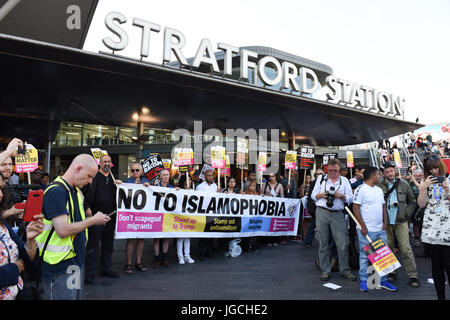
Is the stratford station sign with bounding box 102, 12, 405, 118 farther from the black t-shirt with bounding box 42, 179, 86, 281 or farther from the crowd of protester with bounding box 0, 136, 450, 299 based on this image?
the black t-shirt with bounding box 42, 179, 86, 281

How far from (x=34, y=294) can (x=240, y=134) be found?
12.5 metres

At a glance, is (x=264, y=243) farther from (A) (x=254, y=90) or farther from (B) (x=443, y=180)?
(B) (x=443, y=180)

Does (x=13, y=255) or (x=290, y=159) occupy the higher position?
(x=290, y=159)

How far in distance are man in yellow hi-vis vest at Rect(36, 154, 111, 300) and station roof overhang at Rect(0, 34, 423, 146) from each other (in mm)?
4657

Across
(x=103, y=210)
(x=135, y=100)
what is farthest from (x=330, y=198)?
(x=135, y=100)

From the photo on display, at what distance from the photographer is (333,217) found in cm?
485

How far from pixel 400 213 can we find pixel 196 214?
3.91 meters

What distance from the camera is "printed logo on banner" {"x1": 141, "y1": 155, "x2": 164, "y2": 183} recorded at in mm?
5732

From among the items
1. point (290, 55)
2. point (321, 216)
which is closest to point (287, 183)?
point (321, 216)

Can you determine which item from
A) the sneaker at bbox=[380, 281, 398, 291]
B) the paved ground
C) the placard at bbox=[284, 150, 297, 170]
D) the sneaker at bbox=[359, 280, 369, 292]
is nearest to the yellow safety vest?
the paved ground

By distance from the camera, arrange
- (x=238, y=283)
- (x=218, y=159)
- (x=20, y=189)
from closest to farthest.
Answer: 1. (x=20, y=189)
2. (x=238, y=283)
3. (x=218, y=159)

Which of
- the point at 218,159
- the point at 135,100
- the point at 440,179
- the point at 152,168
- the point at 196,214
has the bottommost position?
the point at 196,214

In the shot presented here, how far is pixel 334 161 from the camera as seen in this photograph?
16.3 ft

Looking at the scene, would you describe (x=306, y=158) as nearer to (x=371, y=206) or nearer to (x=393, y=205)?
(x=393, y=205)
